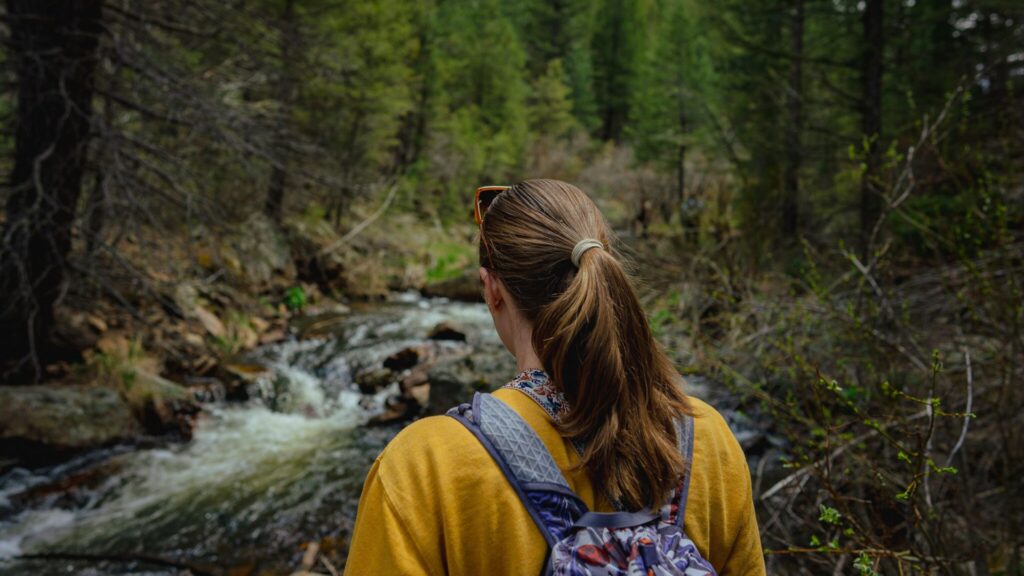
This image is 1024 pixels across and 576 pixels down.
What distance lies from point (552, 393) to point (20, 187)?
6035 mm

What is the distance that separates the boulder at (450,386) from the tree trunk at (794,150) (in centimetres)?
408

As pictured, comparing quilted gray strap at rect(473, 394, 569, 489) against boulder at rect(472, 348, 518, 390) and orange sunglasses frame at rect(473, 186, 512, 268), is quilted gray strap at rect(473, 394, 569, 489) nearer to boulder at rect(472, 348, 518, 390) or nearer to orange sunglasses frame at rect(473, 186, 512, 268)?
orange sunglasses frame at rect(473, 186, 512, 268)

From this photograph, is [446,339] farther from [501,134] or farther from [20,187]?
[501,134]

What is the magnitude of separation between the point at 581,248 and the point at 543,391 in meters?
0.28

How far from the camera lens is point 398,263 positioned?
667 inches

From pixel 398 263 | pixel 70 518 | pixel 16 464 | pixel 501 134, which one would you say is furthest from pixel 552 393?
pixel 501 134

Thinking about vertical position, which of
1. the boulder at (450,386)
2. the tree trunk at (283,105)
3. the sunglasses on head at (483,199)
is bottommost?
the boulder at (450,386)

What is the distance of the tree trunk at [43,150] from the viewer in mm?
5285

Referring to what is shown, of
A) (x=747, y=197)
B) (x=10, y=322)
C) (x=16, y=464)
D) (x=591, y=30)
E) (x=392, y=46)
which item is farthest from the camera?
(x=591, y=30)

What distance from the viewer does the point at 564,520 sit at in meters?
0.99

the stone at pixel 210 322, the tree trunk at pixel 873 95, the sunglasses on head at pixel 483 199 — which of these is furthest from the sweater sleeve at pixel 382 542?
the stone at pixel 210 322

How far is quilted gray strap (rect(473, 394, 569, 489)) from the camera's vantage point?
98 cm

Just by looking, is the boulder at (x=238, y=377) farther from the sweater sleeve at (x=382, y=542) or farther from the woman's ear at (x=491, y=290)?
the sweater sleeve at (x=382, y=542)

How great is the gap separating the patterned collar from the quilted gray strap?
74 millimetres
